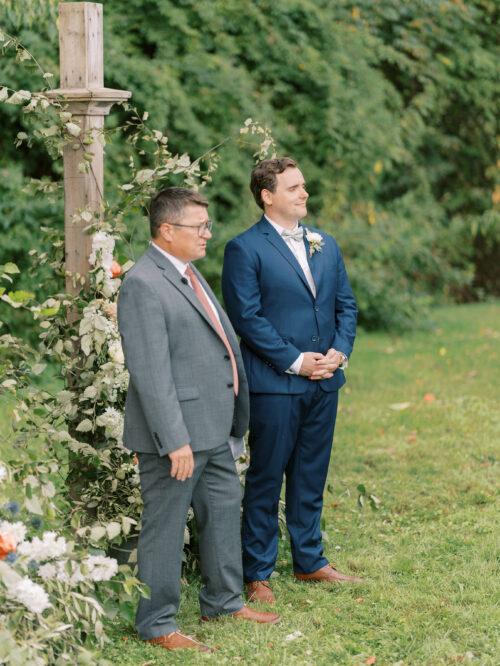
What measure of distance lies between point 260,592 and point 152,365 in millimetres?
1309

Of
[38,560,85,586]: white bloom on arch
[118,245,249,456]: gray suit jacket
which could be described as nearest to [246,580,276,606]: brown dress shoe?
[118,245,249,456]: gray suit jacket

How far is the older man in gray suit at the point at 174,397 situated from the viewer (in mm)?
3734

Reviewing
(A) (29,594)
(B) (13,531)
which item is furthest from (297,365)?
(A) (29,594)

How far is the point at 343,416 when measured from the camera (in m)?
7.90

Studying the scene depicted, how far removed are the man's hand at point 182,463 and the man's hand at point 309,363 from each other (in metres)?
0.78

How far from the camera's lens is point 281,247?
4438 mm

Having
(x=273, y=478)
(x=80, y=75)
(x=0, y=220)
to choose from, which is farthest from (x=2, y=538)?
(x=0, y=220)

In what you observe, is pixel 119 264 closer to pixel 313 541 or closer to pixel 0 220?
pixel 313 541

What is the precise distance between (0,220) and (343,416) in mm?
3210

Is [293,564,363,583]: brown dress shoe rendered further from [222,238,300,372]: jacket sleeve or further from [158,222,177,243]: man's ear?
[158,222,177,243]: man's ear

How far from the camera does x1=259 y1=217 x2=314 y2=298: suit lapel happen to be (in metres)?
4.43

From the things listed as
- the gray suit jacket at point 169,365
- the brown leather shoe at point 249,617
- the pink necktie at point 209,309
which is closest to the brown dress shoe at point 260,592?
the brown leather shoe at point 249,617

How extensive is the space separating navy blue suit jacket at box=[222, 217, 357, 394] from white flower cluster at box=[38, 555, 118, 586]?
42.9 inches

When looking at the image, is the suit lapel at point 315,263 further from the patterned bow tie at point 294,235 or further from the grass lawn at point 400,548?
the grass lawn at point 400,548
